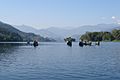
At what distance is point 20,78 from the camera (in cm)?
4944

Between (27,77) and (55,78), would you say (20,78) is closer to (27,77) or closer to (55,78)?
(27,77)

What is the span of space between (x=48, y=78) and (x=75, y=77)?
5.17m

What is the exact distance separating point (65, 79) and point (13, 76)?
10145 millimetres

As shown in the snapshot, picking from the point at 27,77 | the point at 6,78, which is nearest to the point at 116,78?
the point at 27,77

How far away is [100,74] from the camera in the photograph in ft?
180

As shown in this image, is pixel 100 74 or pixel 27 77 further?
pixel 100 74

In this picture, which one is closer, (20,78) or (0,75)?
(20,78)

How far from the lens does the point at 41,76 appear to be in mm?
52000

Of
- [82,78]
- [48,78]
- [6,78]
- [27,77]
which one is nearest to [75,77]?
[82,78]

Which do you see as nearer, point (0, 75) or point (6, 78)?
point (6, 78)

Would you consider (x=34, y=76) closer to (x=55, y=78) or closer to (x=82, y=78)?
(x=55, y=78)

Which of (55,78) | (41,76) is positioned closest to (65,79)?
(55,78)

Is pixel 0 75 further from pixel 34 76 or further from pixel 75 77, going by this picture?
pixel 75 77

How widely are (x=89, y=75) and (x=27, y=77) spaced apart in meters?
12.1
